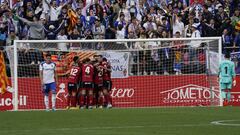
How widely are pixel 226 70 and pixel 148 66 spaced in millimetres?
3053

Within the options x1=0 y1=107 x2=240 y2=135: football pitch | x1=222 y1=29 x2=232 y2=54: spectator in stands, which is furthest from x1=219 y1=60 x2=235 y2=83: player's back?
x1=0 y1=107 x2=240 y2=135: football pitch

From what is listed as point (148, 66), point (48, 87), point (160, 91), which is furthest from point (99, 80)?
point (48, 87)

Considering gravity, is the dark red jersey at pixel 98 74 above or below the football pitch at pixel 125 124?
above

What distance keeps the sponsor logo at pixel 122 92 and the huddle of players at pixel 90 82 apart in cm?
41

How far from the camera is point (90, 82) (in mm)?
26469

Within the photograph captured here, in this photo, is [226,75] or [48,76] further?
[226,75]

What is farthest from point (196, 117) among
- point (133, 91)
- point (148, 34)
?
point (148, 34)

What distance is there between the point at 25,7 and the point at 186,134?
17.2m

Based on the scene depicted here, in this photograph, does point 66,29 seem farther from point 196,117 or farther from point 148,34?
point 196,117

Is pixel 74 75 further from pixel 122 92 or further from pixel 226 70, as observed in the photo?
pixel 226 70

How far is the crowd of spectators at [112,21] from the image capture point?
2803 cm

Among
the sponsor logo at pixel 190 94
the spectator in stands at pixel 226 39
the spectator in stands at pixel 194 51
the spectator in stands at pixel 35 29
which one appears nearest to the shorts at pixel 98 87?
the sponsor logo at pixel 190 94

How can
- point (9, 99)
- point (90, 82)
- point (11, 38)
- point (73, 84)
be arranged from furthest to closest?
point (11, 38) < point (90, 82) < point (73, 84) < point (9, 99)

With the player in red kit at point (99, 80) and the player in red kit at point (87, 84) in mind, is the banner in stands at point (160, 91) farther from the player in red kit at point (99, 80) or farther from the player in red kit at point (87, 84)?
the player in red kit at point (87, 84)
